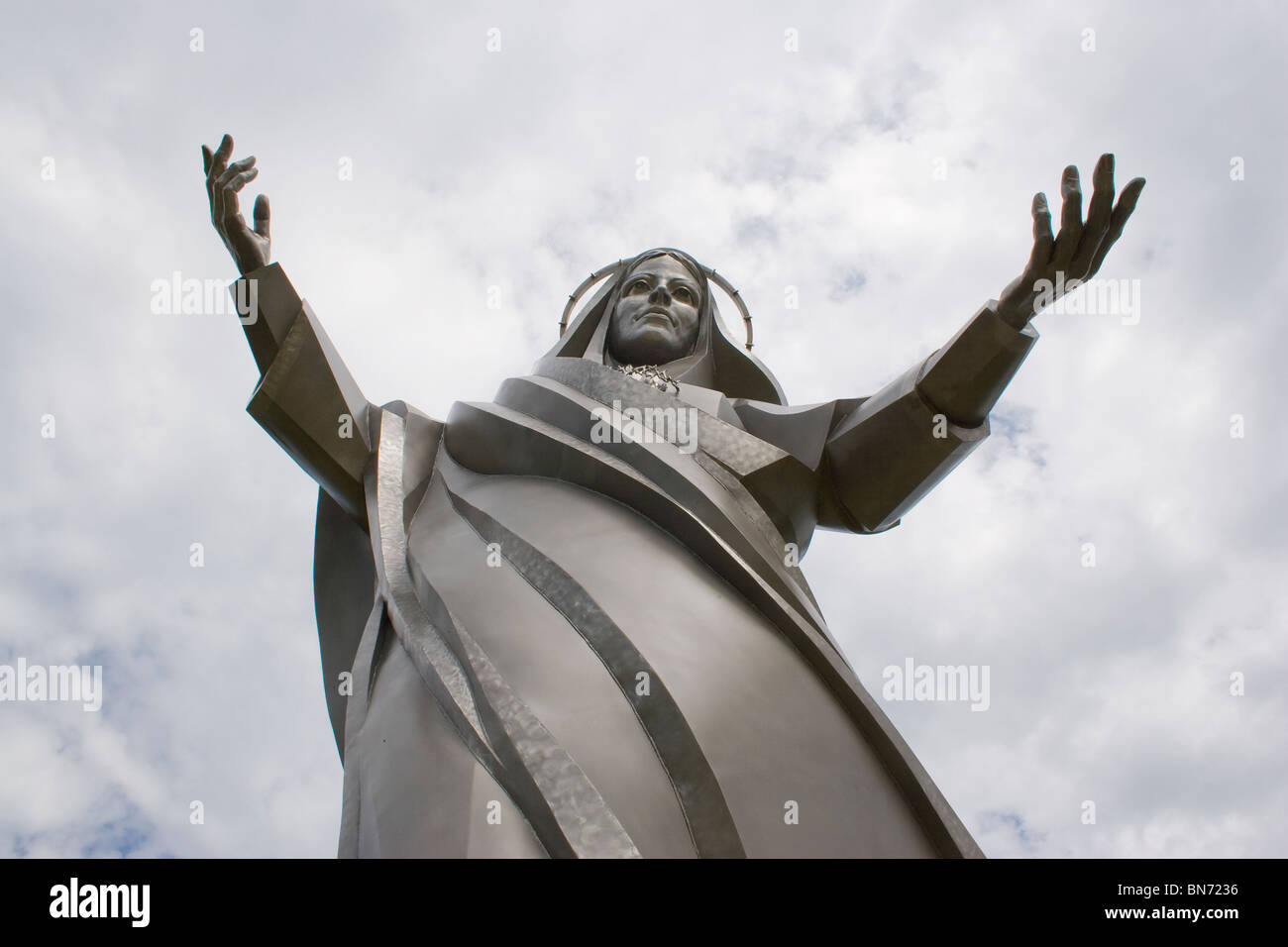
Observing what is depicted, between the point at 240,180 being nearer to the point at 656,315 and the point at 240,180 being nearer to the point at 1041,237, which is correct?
the point at 656,315

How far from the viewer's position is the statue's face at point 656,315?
8305 mm

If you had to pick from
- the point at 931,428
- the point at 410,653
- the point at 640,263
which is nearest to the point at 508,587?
the point at 410,653

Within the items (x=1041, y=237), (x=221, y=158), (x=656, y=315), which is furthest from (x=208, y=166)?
(x=1041, y=237)

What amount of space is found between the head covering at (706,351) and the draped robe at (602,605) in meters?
0.84

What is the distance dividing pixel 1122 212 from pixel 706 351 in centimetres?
304

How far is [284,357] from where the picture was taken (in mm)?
6512

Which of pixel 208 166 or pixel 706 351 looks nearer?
pixel 208 166

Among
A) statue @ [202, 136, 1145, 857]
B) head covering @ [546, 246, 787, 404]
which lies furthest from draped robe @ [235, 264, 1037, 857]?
head covering @ [546, 246, 787, 404]

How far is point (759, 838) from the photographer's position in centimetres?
478

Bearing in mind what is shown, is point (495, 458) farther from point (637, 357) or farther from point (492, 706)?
point (492, 706)

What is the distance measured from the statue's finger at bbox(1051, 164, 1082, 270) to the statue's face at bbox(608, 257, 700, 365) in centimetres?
273

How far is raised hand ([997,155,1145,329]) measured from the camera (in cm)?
623

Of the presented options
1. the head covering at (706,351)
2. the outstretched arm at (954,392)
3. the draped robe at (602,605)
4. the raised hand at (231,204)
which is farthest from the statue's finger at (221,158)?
the outstretched arm at (954,392)

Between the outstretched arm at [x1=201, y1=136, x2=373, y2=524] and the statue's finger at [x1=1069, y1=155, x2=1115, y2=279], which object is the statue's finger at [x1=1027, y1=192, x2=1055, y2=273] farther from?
the outstretched arm at [x1=201, y1=136, x2=373, y2=524]
